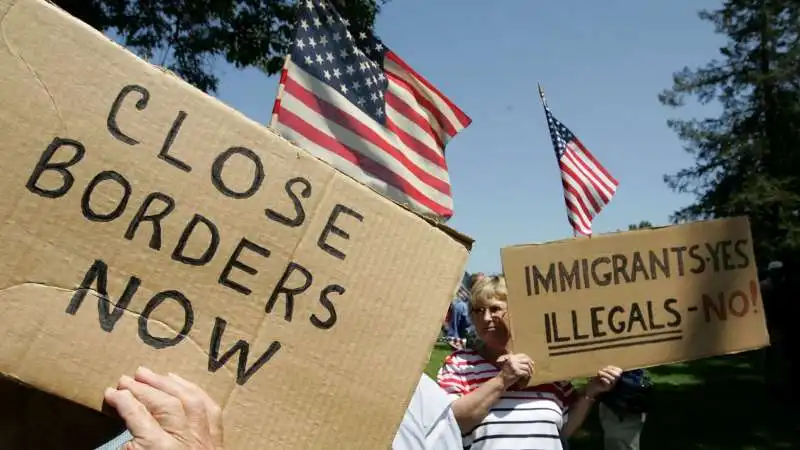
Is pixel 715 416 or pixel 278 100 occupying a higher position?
pixel 715 416

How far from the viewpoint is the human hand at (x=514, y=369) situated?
2.88 meters

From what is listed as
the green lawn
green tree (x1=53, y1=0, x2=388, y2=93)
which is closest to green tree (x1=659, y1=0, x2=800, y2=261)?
the green lawn

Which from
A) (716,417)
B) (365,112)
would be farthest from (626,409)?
(716,417)

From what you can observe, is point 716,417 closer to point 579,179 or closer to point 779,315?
point 779,315

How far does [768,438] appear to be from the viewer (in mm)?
7625

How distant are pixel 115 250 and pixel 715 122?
25961mm

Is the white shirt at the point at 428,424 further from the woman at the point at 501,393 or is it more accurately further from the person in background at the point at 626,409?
the person in background at the point at 626,409

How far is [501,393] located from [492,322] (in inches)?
17.4

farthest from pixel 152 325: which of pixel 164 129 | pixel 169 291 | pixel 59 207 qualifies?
pixel 164 129

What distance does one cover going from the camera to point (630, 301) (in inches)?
123

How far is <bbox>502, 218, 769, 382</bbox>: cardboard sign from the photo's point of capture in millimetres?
3057

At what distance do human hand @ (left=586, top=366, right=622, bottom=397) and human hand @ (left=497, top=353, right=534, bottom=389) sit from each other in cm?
33

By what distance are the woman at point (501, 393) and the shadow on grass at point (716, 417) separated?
185 inches

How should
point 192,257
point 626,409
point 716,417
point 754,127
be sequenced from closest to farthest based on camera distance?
point 192,257 < point 626,409 < point 716,417 < point 754,127
